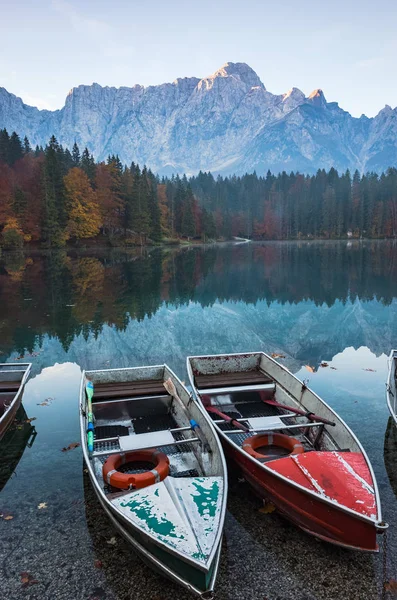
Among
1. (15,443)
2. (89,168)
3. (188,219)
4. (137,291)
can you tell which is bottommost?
(15,443)

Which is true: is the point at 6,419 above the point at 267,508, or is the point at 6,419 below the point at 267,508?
above

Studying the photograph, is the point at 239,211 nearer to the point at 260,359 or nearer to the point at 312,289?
the point at 312,289

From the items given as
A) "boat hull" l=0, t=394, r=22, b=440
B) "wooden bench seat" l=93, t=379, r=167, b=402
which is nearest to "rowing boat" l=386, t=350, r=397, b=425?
"wooden bench seat" l=93, t=379, r=167, b=402

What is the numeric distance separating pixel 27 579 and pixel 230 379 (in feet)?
21.5

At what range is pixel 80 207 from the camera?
7250cm

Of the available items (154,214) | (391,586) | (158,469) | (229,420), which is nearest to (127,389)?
(229,420)

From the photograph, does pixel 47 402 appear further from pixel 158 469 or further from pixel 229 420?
pixel 158 469

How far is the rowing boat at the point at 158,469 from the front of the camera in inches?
182

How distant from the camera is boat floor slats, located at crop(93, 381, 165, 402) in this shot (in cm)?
966

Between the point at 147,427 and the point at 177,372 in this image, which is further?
the point at 177,372

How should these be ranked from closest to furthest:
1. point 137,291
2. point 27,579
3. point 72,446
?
point 27,579 < point 72,446 < point 137,291

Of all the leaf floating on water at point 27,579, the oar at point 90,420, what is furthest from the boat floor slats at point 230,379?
the leaf floating on water at point 27,579

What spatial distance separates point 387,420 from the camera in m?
9.98

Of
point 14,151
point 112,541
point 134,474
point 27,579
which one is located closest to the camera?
point 27,579
